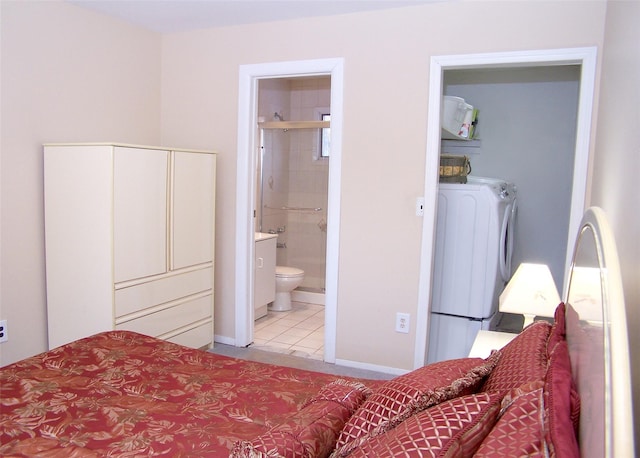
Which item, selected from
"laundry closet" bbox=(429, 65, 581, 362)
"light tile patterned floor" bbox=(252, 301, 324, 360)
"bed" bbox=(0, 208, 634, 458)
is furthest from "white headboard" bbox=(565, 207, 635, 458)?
"laundry closet" bbox=(429, 65, 581, 362)

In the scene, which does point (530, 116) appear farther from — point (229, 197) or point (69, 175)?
point (69, 175)

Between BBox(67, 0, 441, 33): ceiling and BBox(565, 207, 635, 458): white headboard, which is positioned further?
BBox(67, 0, 441, 33): ceiling

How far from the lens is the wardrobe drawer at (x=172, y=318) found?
295 cm

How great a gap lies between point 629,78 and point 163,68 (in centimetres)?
319

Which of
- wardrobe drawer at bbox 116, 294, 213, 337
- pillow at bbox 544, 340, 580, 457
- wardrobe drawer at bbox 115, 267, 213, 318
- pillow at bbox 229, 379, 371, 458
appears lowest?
wardrobe drawer at bbox 116, 294, 213, 337

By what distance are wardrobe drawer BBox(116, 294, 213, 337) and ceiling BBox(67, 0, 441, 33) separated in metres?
1.95

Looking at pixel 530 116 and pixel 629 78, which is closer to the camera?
pixel 629 78

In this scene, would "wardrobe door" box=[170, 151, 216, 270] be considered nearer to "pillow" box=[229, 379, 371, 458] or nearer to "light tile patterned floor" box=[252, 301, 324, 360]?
"light tile patterned floor" box=[252, 301, 324, 360]

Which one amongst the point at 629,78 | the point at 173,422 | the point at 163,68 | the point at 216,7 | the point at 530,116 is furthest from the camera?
the point at 530,116

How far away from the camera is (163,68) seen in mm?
3779

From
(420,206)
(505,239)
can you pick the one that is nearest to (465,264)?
(505,239)

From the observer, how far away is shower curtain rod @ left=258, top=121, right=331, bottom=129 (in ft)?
16.9

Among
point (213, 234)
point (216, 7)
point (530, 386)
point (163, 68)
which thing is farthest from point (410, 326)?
point (163, 68)

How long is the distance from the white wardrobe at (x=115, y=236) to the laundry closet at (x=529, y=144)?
2.53 metres
